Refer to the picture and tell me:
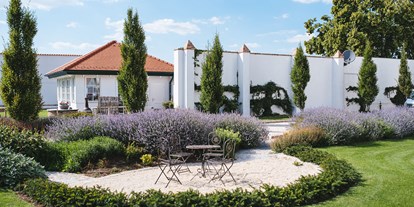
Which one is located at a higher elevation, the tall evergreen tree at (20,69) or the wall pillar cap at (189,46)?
the wall pillar cap at (189,46)

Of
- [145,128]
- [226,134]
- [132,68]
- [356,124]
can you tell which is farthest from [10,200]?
[132,68]

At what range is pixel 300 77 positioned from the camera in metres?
20.4

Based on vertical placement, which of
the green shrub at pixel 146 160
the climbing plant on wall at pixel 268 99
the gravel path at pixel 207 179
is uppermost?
the climbing plant on wall at pixel 268 99

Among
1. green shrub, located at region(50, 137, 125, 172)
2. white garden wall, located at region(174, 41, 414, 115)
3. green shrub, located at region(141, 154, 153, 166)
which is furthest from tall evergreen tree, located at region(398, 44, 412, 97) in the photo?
green shrub, located at region(50, 137, 125, 172)

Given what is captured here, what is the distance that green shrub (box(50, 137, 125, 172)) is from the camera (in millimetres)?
8133

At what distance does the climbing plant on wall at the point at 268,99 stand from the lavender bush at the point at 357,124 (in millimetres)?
7473

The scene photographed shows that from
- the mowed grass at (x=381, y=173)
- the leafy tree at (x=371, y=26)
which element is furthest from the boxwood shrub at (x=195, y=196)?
the leafy tree at (x=371, y=26)

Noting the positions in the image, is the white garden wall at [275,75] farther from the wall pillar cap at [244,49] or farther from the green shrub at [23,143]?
the green shrub at [23,143]

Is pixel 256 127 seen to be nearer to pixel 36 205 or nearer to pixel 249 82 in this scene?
pixel 36 205

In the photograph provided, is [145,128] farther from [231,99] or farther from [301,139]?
[231,99]

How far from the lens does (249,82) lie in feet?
66.6

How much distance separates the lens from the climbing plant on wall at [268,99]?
814 inches

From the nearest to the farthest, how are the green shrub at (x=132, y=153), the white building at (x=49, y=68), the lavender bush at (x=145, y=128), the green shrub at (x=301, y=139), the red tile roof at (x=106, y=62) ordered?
the green shrub at (x=132, y=153) < the lavender bush at (x=145, y=128) < the green shrub at (x=301, y=139) < the red tile roof at (x=106, y=62) < the white building at (x=49, y=68)

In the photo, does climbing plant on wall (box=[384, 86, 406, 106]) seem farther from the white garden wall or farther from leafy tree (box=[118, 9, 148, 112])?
leafy tree (box=[118, 9, 148, 112])
